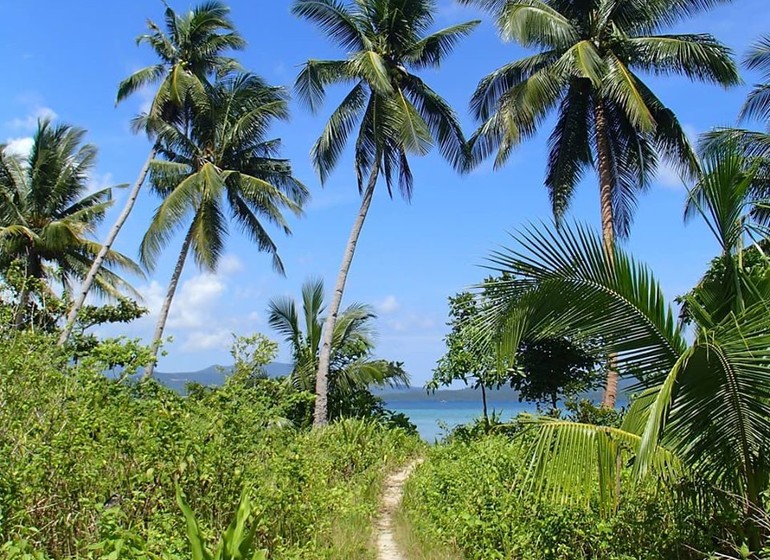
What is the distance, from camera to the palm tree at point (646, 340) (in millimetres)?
3766

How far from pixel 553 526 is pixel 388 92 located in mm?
11238

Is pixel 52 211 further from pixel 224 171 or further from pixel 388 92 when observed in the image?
pixel 388 92

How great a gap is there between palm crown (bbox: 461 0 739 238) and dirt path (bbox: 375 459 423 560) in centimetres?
673

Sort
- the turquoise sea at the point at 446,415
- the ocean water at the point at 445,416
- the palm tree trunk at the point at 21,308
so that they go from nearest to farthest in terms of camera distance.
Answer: the palm tree trunk at the point at 21,308
the ocean water at the point at 445,416
the turquoise sea at the point at 446,415

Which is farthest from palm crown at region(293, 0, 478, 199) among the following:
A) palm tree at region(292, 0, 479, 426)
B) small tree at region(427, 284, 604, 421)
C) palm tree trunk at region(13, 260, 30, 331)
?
palm tree trunk at region(13, 260, 30, 331)

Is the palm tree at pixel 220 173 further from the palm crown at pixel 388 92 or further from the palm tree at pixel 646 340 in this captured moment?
the palm tree at pixel 646 340

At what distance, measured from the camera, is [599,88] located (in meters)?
13.9

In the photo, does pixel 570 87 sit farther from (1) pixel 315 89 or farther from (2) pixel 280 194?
(2) pixel 280 194

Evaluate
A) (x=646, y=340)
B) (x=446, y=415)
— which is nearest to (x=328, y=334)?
(x=646, y=340)

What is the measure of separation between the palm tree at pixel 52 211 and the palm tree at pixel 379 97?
30.5 feet

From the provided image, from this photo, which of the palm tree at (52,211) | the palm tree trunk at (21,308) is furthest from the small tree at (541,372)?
the palm tree at (52,211)

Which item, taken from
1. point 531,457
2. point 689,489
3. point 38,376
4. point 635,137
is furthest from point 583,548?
point 635,137

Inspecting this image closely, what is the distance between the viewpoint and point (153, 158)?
58.8 ft

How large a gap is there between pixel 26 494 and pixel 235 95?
16503 mm
